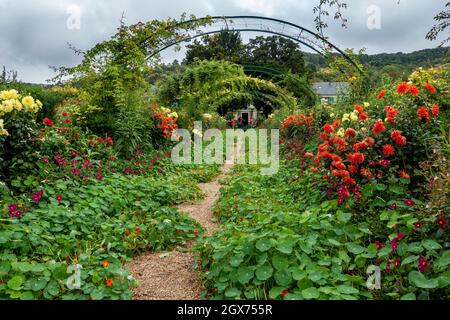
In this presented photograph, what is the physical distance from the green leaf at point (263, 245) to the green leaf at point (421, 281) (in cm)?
85

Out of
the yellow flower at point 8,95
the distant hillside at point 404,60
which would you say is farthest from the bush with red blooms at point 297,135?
the yellow flower at point 8,95

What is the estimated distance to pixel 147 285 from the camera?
9.11 ft

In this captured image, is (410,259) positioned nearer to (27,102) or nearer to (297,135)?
(27,102)

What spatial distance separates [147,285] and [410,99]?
3393 millimetres

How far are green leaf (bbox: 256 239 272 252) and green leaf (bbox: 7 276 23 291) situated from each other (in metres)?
1.49

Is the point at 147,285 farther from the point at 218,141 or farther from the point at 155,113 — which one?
the point at 218,141

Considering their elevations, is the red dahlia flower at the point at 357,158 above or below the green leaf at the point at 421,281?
above

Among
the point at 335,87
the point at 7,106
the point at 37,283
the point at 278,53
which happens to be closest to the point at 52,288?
the point at 37,283

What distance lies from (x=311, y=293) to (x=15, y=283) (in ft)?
5.78

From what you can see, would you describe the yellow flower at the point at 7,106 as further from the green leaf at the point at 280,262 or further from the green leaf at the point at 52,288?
the green leaf at the point at 280,262

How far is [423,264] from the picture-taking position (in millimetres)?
2268

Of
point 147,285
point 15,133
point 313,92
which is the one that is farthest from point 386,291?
point 313,92

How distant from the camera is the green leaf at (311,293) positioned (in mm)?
2137

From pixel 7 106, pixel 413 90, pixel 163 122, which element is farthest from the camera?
pixel 163 122
